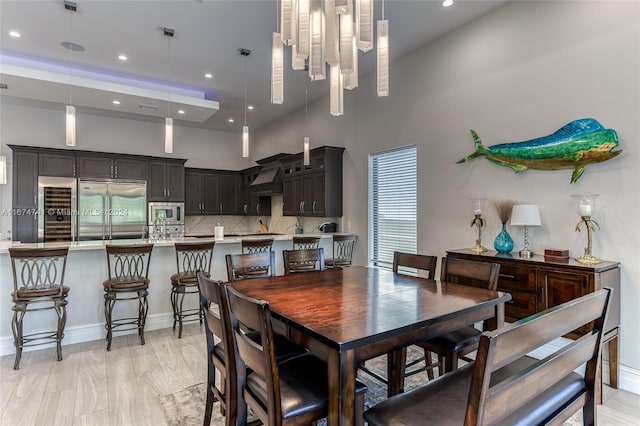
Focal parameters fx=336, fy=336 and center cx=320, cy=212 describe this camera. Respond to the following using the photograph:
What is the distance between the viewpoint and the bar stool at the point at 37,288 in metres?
3.04

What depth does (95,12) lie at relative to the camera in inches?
140

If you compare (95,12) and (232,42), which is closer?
(95,12)

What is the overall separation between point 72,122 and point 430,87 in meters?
3.97

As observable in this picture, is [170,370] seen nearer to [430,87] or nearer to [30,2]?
[30,2]

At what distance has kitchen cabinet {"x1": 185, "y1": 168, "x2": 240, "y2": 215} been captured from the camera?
7.88 metres

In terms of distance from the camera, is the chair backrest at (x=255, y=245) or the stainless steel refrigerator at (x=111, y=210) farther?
the stainless steel refrigerator at (x=111, y=210)

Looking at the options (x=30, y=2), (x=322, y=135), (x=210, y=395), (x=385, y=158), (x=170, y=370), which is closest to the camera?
(x=210, y=395)

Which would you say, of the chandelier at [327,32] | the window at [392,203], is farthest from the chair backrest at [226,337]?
the window at [392,203]

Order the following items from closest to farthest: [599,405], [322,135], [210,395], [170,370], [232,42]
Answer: [210,395]
[599,405]
[170,370]
[232,42]
[322,135]

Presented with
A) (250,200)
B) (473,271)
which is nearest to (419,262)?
(473,271)

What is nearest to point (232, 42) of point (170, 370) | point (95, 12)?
point (95, 12)

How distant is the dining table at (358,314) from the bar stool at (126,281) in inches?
67.8

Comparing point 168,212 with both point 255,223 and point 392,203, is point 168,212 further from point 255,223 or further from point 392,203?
point 392,203

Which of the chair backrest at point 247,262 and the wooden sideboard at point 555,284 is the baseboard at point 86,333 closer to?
the chair backrest at point 247,262
